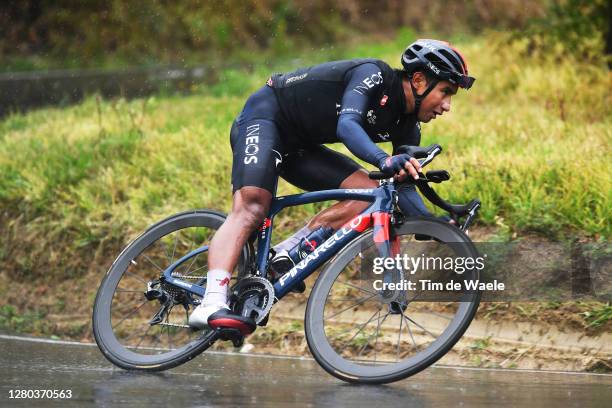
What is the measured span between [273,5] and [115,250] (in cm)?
900

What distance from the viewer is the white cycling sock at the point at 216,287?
605 cm

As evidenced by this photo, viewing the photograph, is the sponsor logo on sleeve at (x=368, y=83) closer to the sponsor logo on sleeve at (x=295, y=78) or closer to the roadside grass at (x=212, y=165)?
the sponsor logo on sleeve at (x=295, y=78)

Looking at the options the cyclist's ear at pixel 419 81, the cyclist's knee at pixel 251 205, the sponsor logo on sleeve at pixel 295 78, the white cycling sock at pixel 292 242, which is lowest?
the white cycling sock at pixel 292 242

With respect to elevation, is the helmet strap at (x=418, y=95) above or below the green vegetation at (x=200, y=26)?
below

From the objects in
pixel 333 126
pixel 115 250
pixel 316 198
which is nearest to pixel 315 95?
pixel 333 126

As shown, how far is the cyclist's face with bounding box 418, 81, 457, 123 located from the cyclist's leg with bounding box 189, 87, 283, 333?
865mm

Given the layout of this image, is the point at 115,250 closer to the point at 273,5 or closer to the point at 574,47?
the point at 574,47

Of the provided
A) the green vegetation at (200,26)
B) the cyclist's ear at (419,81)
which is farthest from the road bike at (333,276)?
the green vegetation at (200,26)

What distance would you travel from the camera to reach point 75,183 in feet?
32.6

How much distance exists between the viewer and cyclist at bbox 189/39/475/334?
6.06 metres

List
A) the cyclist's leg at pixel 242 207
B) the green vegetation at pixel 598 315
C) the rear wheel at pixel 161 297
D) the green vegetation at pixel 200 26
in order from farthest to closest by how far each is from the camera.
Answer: the green vegetation at pixel 200 26
the green vegetation at pixel 598 315
the rear wheel at pixel 161 297
the cyclist's leg at pixel 242 207

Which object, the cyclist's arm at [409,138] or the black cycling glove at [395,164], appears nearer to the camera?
the black cycling glove at [395,164]

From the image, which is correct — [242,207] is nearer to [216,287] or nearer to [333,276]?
[216,287]

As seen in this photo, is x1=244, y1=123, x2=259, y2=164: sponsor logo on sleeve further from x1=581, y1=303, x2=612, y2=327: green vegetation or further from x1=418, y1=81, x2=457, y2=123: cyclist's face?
x1=581, y1=303, x2=612, y2=327: green vegetation
